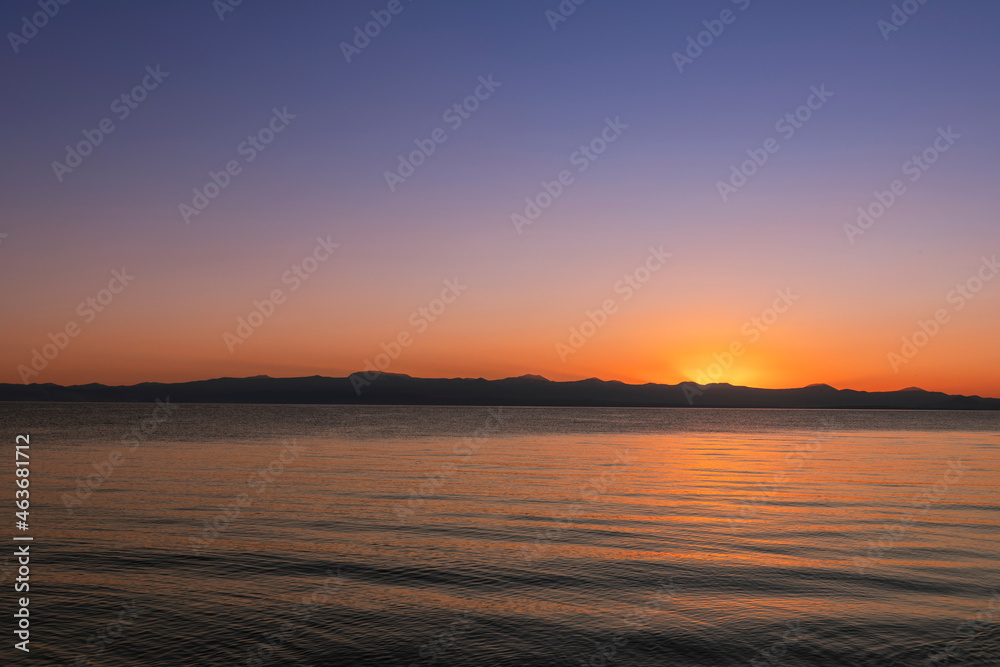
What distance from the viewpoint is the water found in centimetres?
1414

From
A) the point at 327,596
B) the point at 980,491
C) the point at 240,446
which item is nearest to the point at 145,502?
the point at 327,596

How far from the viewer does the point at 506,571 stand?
1980cm

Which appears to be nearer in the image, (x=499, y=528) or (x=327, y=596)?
(x=327, y=596)

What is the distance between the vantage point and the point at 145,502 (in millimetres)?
31281

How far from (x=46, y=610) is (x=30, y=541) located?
869 cm

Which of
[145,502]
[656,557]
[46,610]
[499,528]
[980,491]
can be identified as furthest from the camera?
[980,491]

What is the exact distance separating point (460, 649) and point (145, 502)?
2323 cm

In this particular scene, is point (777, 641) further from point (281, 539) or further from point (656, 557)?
point (281, 539)

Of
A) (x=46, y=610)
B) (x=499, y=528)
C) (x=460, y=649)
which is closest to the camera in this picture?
(x=460, y=649)

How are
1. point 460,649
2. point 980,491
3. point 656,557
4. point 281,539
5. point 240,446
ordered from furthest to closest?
point 240,446 < point 980,491 < point 281,539 < point 656,557 < point 460,649

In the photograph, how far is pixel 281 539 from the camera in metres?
24.0

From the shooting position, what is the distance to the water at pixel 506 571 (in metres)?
14.1

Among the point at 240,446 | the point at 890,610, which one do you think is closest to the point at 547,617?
the point at 890,610

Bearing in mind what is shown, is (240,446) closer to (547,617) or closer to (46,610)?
(46,610)
